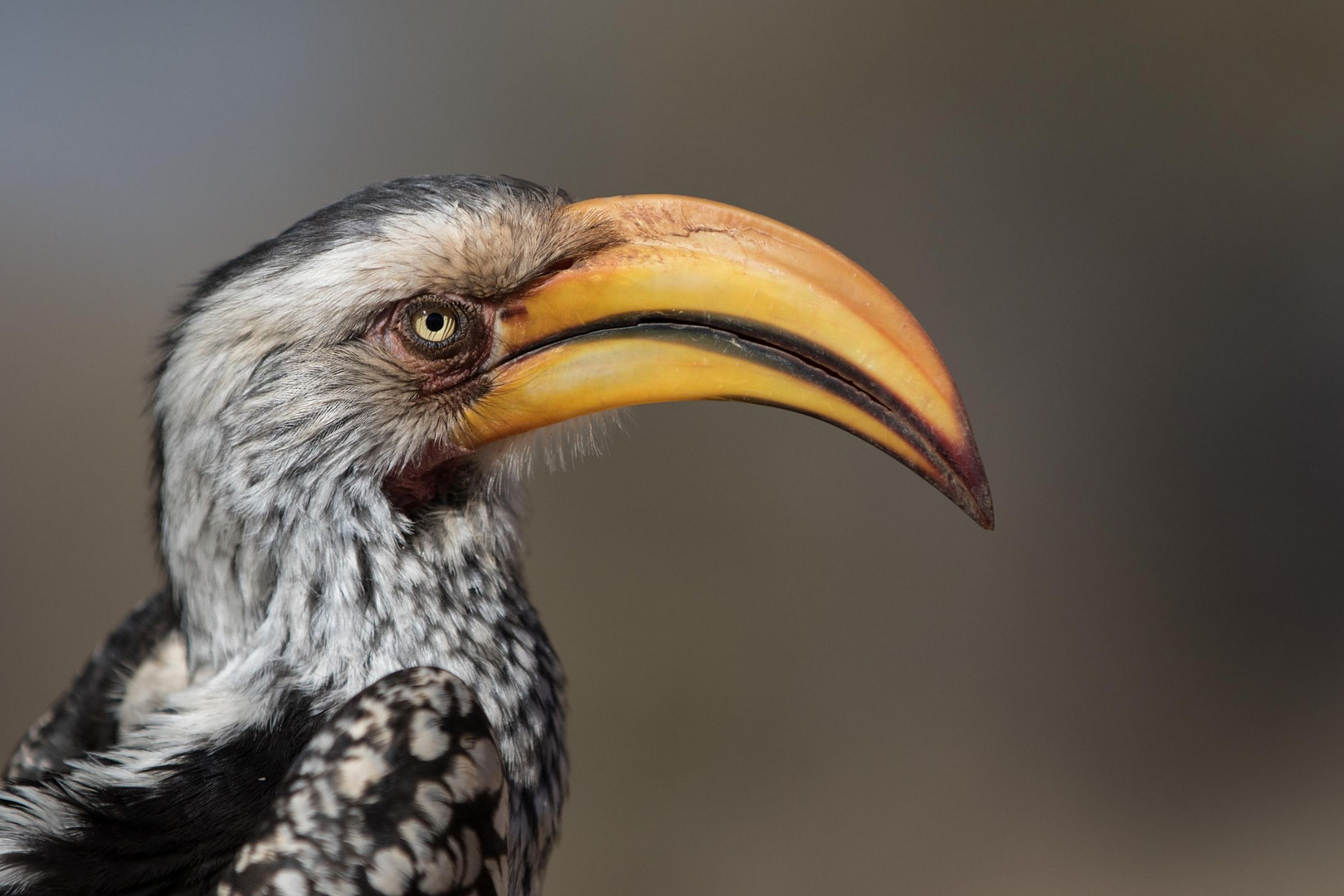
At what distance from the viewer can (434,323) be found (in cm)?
127

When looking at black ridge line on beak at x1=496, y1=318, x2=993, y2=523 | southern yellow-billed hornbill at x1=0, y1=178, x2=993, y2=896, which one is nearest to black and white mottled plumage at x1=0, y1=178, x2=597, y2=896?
southern yellow-billed hornbill at x1=0, y1=178, x2=993, y2=896

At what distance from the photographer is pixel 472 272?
1.26 meters

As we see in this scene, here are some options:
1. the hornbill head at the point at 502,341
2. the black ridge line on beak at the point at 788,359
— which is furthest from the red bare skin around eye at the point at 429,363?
the black ridge line on beak at the point at 788,359

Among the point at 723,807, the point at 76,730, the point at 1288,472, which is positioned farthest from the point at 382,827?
the point at 1288,472

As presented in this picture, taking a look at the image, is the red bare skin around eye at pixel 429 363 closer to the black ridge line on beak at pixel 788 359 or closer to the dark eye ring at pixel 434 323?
the dark eye ring at pixel 434 323

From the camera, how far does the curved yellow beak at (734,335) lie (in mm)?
1192

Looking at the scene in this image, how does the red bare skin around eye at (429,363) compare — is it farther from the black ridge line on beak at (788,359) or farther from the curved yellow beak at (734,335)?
the black ridge line on beak at (788,359)

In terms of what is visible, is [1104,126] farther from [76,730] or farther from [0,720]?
[0,720]

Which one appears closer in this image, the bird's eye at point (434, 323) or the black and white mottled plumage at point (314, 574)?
the black and white mottled plumage at point (314, 574)

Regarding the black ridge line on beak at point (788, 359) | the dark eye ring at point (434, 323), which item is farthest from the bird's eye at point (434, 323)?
the black ridge line on beak at point (788, 359)

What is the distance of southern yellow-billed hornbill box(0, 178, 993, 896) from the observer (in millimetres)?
1186

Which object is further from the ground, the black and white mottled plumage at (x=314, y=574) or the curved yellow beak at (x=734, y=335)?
the curved yellow beak at (x=734, y=335)

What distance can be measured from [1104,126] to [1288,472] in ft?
5.94

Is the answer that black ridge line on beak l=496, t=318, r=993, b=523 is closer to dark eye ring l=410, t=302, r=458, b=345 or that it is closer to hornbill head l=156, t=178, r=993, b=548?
hornbill head l=156, t=178, r=993, b=548
